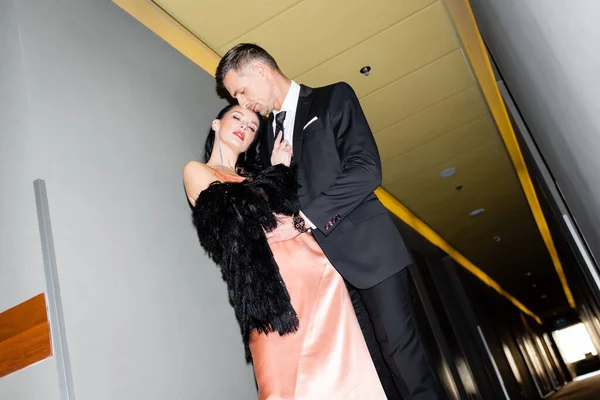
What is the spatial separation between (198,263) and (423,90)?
2.97 meters

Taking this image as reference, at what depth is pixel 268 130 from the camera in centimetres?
245

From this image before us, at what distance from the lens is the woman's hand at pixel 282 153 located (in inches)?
84.3

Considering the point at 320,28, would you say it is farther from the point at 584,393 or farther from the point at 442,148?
the point at 584,393

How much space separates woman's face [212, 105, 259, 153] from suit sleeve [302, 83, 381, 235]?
1.50 ft

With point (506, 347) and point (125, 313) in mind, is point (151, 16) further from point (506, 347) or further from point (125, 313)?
point (506, 347)

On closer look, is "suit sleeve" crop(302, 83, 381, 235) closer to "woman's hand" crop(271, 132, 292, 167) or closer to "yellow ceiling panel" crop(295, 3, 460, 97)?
"woman's hand" crop(271, 132, 292, 167)

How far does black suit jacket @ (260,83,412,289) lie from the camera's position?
1.90m

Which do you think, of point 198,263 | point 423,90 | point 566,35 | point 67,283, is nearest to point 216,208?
point 198,263

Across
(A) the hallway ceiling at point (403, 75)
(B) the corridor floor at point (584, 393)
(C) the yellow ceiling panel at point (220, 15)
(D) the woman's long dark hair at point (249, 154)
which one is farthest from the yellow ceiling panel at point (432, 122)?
(B) the corridor floor at point (584, 393)

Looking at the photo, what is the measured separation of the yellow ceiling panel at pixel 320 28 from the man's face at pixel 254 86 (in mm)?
790

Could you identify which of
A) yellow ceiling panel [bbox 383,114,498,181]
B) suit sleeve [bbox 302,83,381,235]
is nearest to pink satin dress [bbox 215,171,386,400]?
suit sleeve [bbox 302,83,381,235]

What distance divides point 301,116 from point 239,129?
0.36 m

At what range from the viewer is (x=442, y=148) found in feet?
18.9

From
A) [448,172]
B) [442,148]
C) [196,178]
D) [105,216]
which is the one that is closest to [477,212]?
[448,172]
